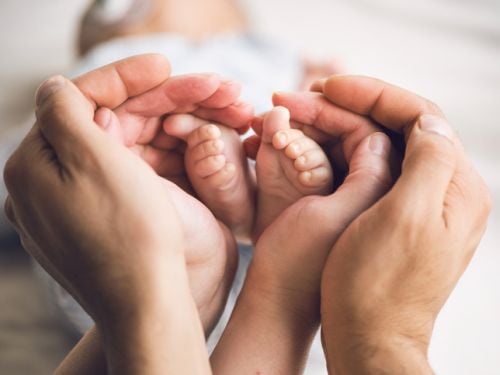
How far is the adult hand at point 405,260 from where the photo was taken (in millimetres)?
528

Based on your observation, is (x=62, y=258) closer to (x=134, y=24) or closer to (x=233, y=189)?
(x=233, y=189)

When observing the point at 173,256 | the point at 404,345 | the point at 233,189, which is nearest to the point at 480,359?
the point at 404,345

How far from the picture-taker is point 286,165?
2.28 feet

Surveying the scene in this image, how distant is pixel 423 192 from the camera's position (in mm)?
526

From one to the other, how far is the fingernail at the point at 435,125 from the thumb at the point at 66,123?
0.34 m

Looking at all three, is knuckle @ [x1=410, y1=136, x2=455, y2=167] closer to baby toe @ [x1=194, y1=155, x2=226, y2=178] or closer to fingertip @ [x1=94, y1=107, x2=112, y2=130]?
baby toe @ [x1=194, y1=155, x2=226, y2=178]

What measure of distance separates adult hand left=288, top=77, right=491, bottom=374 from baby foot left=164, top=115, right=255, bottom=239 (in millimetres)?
Result: 194

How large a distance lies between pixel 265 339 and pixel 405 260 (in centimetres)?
20

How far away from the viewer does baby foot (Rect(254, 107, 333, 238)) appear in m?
0.68

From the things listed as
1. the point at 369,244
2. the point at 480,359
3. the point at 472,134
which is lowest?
the point at 480,359

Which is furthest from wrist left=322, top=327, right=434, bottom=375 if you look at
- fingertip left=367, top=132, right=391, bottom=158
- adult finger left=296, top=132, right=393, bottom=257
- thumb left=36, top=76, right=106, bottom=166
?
thumb left=36, top=76, right=106, bottom=166

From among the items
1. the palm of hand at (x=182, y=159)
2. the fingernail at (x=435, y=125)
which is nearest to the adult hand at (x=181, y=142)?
the palm of hand at (x=182, y=159)

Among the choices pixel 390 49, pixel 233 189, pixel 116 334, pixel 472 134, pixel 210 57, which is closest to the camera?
pixel 116 334

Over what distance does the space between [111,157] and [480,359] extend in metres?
0.65
